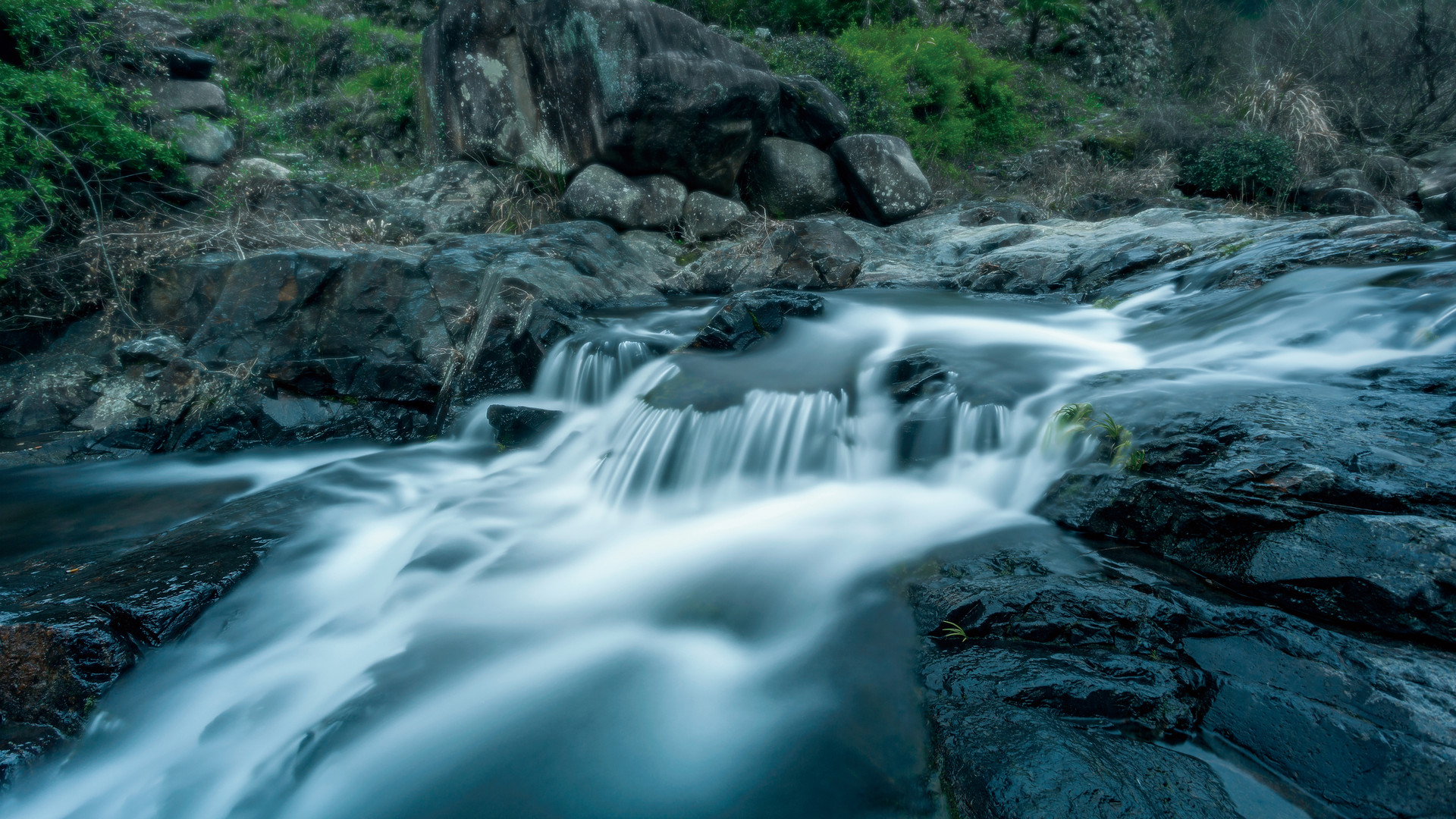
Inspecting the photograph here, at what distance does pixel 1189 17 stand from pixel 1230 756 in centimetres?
2203

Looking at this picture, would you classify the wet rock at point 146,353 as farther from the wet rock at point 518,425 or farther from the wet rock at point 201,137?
the wet rock at point 518,425

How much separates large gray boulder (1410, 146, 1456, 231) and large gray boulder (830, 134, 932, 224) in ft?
19.5

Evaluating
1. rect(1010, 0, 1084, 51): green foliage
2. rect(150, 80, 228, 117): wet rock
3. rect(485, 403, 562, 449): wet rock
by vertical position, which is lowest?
rect(485, 403, 562, 449): wet rock

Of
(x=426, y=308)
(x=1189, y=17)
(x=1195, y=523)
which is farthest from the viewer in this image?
(x=1189, y=17)

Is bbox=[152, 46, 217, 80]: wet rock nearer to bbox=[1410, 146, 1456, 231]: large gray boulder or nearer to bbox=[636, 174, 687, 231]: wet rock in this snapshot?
bbox=[636, 174, 687, 231]: wet rock

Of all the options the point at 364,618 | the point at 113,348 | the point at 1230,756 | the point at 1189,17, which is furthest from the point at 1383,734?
the point at 1189,17

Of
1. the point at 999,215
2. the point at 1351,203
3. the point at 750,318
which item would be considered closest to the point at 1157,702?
the point at 750,318

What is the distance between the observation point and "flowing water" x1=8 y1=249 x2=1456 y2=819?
2.50 metres

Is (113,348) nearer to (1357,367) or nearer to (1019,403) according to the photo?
(1019,403)

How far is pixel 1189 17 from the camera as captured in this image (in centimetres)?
1775

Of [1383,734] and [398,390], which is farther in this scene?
[398,390]

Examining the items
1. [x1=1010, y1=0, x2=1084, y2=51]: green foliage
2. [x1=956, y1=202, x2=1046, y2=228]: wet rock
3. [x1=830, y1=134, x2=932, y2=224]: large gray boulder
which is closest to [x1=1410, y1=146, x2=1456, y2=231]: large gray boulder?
[x1=956, y1=202, x2=1046, y2=228]: wet rock

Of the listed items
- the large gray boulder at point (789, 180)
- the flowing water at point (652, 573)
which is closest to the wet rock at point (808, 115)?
the large gray boulder at point (789, 180)

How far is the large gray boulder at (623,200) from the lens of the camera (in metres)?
9.41
